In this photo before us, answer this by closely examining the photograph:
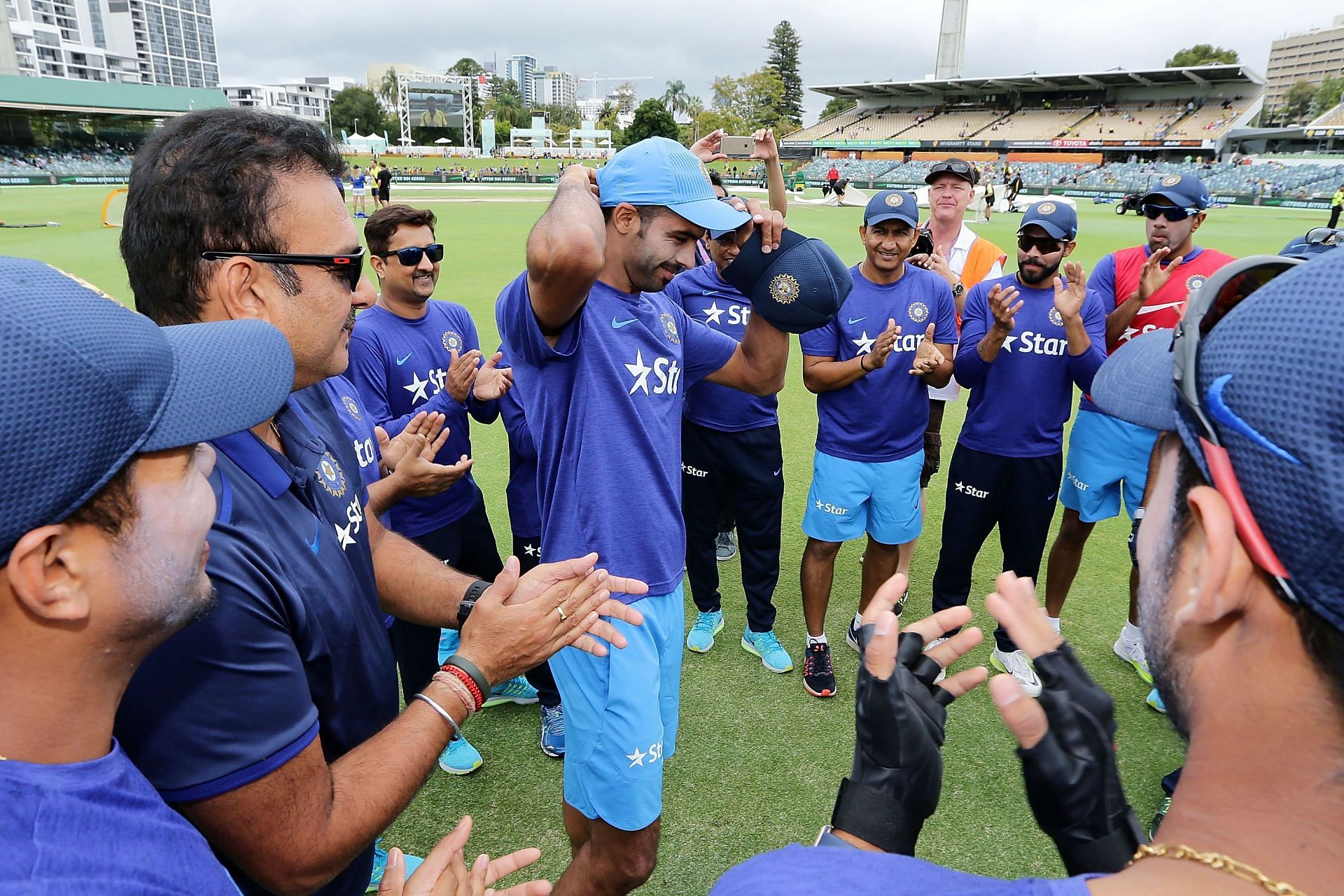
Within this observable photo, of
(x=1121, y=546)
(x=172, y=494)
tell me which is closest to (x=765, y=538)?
(x=1121, y=546)

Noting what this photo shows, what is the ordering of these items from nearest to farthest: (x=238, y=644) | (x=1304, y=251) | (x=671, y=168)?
(x=238, y=644)
(x=671, y=168)
(x=1304, y=251)

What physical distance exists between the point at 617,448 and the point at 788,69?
8984 centimetres

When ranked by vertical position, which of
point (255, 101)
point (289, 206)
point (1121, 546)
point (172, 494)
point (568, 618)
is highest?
point (255, 101)

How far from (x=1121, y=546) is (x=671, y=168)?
16.7 ft

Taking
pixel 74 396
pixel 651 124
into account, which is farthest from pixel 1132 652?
pixel 651 124

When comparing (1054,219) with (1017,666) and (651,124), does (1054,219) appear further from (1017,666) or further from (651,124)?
(651,124)

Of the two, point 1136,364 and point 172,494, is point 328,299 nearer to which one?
point 172,494

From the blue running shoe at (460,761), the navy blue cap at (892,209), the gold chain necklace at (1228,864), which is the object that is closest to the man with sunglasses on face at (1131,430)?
the navy blue cap at (892,209)

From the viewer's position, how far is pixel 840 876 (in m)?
0.96

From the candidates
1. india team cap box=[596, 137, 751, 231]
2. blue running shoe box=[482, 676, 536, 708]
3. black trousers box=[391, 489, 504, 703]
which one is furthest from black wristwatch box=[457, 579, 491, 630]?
blue running shoe box=[482, 676, 536, 708]

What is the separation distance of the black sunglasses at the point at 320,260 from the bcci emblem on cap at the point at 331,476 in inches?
19.0

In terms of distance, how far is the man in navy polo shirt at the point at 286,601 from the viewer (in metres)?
1.33

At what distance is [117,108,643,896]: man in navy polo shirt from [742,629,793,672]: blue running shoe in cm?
239

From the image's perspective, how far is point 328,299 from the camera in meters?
1.98
